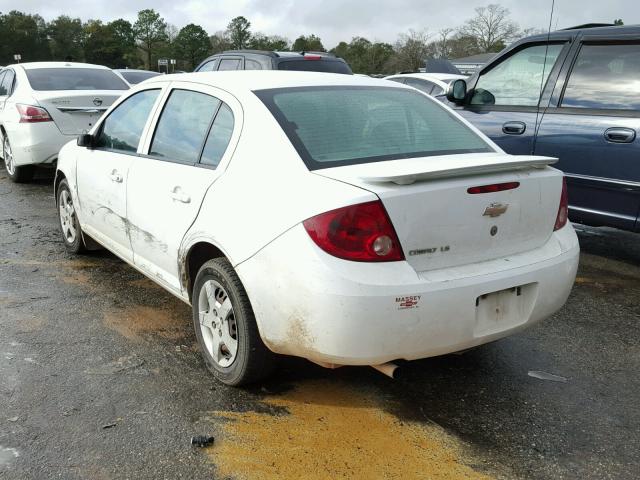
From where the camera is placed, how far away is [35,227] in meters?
6.54

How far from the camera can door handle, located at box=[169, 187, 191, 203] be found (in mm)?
3378

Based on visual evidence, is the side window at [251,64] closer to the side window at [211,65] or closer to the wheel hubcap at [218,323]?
the side window at [211,65]

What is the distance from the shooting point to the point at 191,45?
326 feet

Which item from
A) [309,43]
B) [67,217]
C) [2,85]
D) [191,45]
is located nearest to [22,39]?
[191,45]

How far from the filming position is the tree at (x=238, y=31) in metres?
102

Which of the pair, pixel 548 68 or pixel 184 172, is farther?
pixel 548 68

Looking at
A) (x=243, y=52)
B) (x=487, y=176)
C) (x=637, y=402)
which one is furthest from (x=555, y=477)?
(x=243, y=52)

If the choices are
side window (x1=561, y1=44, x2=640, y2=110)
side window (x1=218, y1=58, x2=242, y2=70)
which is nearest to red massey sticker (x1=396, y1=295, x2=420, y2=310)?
side window (x1=561, y1=44, x2=640, y2=110)

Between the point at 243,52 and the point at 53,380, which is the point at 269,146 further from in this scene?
the point at 243,52

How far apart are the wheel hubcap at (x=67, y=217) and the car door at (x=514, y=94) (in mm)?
3711

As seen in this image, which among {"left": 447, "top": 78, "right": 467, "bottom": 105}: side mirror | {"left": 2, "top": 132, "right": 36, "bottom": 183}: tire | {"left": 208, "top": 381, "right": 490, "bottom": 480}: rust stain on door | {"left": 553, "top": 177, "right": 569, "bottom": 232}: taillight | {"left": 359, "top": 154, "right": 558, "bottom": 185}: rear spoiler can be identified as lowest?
{"left": 208, "top": 381, "right": 490, "bottom": 480}: rust stain on door

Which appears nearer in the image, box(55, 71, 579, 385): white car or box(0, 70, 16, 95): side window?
box(55, 71, 579, 385): white car

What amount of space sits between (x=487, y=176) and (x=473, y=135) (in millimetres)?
833

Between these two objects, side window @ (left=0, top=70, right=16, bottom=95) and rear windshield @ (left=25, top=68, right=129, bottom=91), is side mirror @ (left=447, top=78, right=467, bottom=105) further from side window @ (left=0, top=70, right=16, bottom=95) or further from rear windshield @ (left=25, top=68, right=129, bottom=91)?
side window @ (left=0, top=70, right=16, bottom=95)
